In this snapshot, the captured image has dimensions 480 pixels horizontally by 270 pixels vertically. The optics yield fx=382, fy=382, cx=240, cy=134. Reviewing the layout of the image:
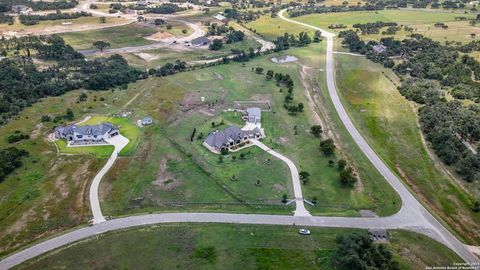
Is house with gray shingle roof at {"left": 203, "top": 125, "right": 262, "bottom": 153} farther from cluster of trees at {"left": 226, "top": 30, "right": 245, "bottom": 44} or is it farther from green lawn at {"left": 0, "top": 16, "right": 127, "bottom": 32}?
green lawn at {"left": 0, "top": 16, "right": 127, "bottom": 32}

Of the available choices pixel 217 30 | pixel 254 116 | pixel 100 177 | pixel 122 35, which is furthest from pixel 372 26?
pixel 100 177

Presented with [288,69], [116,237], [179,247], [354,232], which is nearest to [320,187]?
[354,232]

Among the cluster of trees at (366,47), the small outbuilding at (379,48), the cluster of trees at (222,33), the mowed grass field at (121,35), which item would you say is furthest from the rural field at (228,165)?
the mowed grass field at (121,35)

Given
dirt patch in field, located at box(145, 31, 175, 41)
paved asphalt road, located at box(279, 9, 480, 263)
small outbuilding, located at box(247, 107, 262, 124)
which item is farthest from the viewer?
dirt patch in field, located at box(145, 31, 175, 41)

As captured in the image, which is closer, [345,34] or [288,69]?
[288,69]

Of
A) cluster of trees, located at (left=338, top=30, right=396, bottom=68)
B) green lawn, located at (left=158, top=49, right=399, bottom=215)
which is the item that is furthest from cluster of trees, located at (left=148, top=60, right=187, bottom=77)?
cluster of trees, located at (left=338, top=30, right=396, bottom=68)

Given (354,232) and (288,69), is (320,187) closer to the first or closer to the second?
(354,232)
